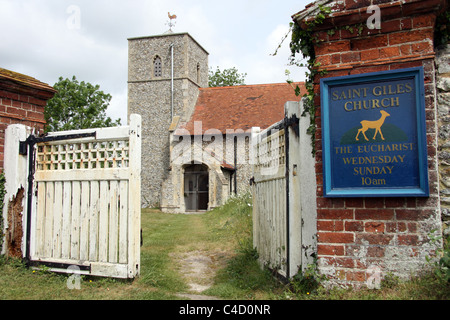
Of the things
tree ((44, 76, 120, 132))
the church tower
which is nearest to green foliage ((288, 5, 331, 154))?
the church tower

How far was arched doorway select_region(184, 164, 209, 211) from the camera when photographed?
69.4 feet

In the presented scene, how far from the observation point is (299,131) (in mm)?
4281

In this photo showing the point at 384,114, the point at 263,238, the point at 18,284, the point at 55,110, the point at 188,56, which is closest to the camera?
the point at 384,114

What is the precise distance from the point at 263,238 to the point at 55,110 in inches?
1136

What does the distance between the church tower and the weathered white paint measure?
678 inches

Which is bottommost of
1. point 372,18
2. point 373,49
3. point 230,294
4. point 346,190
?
point 230,294

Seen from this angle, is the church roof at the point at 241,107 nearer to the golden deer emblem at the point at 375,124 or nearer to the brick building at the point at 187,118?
the brick building at the point at 187,118

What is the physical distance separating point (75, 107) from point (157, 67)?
10641mm

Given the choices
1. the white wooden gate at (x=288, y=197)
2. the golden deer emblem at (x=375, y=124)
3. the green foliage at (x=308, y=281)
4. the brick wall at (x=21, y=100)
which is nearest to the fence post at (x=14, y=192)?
the brick wall at (x=21, y=100)

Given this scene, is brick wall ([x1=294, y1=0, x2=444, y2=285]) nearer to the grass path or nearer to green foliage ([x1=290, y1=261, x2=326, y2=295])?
green foliage ([x1=290, y1=261, x2=326, y2=295])

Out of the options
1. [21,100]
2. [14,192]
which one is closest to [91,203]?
[14,192]

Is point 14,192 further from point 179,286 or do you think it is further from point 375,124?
point 375,124
